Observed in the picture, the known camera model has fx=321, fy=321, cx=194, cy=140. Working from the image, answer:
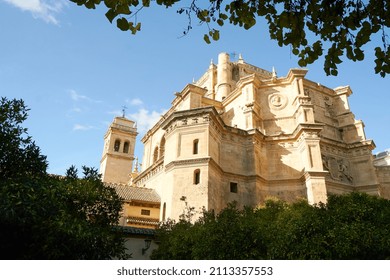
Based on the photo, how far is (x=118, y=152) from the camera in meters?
42.5

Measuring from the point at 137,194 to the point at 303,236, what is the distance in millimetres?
15309

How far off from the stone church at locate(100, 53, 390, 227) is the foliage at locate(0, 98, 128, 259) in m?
6.56

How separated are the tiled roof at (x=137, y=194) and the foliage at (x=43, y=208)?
10.6m

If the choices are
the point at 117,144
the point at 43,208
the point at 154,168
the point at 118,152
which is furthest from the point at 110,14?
the point at 117,144

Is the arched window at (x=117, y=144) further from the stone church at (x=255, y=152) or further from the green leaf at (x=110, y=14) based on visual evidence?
the green leaf at (x=110, y=14)

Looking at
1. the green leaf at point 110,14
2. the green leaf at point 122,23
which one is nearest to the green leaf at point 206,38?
the green leaf at point 122,23

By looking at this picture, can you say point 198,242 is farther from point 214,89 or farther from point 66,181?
point 214,89

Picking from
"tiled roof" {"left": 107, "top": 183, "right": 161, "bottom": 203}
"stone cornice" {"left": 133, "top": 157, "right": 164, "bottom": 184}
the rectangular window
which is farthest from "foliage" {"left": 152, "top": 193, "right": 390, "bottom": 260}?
"stone cornice" {"left": 133, "top": 157, "right": 164, "bottom": 184}

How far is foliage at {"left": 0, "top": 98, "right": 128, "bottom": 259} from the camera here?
9.01m

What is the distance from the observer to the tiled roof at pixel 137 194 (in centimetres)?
2311

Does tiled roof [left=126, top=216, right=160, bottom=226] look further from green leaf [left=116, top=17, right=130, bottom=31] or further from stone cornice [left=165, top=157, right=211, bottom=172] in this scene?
green leaf [left=116, top=17, right=130, bottom=31]

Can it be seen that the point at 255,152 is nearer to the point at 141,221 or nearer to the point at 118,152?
the point at 141,221

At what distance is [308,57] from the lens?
19.4 ft
